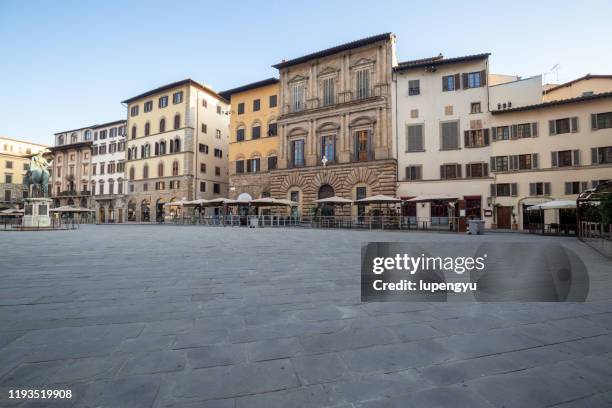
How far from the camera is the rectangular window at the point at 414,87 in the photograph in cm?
2739

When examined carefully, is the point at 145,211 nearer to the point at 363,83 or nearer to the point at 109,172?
the point at 109,172

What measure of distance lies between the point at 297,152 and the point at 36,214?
2130cm

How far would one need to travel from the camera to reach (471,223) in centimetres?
1805

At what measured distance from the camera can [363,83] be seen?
2916 cm

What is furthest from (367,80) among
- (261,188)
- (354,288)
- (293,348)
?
(293,348)

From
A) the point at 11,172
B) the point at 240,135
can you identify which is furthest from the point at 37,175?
the point at 11,172

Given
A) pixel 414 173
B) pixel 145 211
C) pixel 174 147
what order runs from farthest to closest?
pixel 145 211, pixel 174 147, pixel 414 173

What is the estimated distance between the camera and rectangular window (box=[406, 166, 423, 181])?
26.9m

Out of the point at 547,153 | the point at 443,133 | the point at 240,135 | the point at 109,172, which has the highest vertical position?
the point at 240,135

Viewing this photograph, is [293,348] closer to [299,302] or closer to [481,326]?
[299,302]

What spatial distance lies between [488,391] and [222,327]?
210 centimetres

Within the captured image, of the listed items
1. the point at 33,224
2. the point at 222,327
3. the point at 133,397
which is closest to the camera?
the point at 133,397

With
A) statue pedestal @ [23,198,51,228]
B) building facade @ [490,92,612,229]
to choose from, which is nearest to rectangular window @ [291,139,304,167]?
building facade @ [490,92,612,229]

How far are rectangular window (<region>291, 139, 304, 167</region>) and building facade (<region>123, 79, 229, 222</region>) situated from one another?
1405 cm
